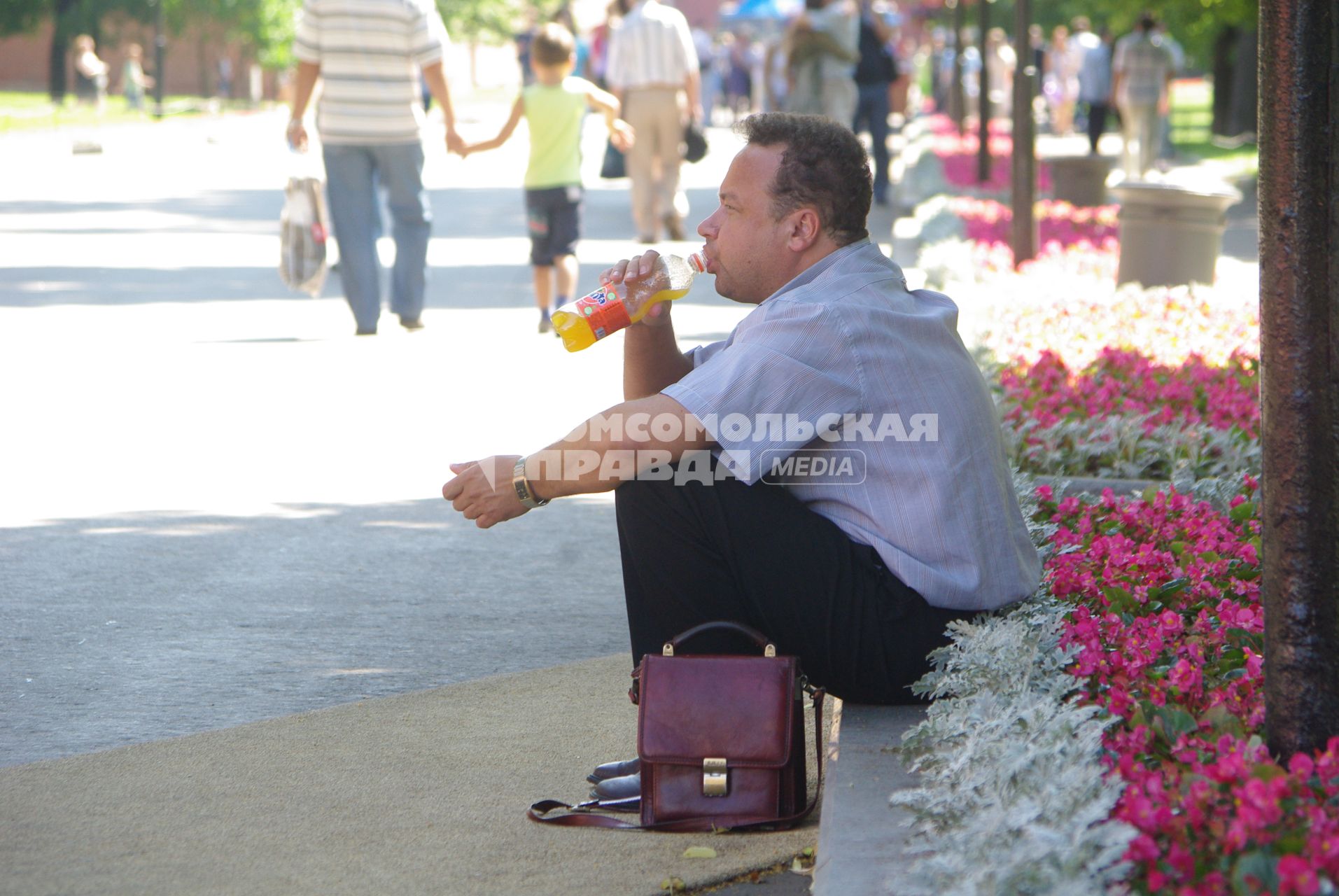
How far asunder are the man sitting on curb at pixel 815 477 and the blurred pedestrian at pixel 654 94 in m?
10.6

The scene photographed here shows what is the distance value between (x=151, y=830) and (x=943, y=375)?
1840 millimetres

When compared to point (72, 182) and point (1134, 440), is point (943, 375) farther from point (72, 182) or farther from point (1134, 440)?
point (72, 182)

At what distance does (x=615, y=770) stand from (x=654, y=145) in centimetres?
1089

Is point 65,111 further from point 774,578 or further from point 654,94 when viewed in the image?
point 774,578

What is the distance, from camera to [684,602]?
352 cm

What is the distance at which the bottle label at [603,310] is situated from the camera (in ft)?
12.9

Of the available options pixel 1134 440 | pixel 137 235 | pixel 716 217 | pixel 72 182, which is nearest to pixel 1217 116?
pixel 72 182

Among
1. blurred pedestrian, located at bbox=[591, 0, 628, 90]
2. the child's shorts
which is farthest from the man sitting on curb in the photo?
blurred pedestrian, located at bbox=[591, 0, 628, 90]

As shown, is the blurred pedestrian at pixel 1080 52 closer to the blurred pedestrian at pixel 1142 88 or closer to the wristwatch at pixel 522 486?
the blurred pedestrian at pixel 1142 88

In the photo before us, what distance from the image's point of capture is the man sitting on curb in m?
3.40

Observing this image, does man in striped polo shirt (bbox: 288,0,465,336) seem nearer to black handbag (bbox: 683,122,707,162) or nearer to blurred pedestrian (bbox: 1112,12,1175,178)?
black handbag (bbox: 683,122,707,162)

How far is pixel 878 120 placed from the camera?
17156 millimetres

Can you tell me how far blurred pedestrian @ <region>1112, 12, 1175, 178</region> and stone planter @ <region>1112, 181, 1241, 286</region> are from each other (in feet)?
32.1

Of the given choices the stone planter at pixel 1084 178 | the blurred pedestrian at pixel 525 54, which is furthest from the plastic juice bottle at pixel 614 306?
the blurred pedestrian at pixel 525 54
